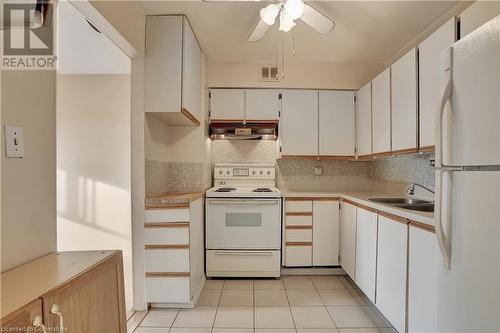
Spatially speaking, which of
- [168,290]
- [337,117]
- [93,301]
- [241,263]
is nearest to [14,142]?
[93,301]

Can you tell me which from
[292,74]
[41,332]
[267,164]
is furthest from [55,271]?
[292,74]

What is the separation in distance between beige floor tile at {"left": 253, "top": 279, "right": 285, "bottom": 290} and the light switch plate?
2310 millimetres

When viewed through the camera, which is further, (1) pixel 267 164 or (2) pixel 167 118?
(1) pixel 267 164

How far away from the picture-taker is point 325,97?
10.6 feet

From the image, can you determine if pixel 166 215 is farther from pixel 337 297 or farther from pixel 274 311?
pixel 337 297

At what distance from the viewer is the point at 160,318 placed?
2141 mm

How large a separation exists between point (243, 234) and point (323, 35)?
2119 millimetres

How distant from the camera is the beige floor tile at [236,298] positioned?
7.84 feet

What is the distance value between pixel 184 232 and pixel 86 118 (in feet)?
6.78

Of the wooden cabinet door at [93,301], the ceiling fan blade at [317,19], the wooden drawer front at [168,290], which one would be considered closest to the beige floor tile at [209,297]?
the wooden drawer front at [168,290]

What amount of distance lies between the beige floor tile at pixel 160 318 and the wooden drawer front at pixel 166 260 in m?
0.35

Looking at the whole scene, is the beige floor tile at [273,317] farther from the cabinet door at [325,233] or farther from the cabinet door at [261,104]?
the cabinet door at [261,104]

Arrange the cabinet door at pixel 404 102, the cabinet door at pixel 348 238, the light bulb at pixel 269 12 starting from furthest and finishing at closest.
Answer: the cabinet door at pixel 348 238
the cabinet door at pixel 404 102
the light bulb at pixel 269 12

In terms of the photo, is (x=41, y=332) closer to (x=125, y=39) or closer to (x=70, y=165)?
(x=125, y=39)
